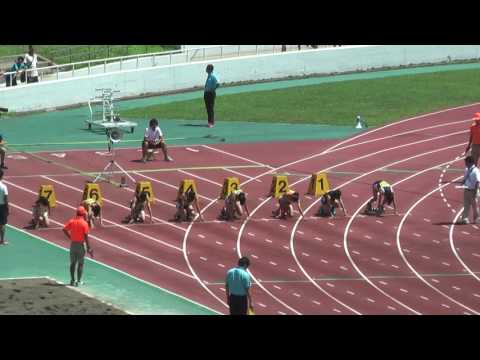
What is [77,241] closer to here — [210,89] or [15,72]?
[210,89]

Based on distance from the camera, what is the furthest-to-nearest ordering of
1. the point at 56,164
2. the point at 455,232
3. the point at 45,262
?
1. the point at 56,164
2. the point at 455,232
3. the point at 45,262

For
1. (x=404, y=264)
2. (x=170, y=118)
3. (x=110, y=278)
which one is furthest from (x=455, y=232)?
(x=170, y=118)

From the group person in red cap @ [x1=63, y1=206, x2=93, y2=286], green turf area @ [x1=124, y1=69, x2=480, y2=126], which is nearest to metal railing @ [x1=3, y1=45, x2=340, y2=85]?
green turf area @ [x1=124, y1=69, x2=480, y2=126]

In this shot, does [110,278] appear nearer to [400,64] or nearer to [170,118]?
[170,118]

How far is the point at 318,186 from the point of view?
102 feet

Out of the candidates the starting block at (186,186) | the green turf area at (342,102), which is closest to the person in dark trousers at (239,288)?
the starting block at (186,186)

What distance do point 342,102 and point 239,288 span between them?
78.7ft

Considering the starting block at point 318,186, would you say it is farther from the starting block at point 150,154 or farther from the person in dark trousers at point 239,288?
the person in dark trousers at point 239,288

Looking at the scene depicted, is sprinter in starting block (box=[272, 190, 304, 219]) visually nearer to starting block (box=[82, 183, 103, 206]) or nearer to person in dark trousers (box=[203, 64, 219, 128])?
starting block (box=[82, 183, 103, 206])

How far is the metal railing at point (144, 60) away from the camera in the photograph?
44844 millimetres

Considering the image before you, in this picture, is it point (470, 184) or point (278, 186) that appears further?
point (278, 186)

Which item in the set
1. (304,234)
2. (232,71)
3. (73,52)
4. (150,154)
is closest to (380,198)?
(304,234)
